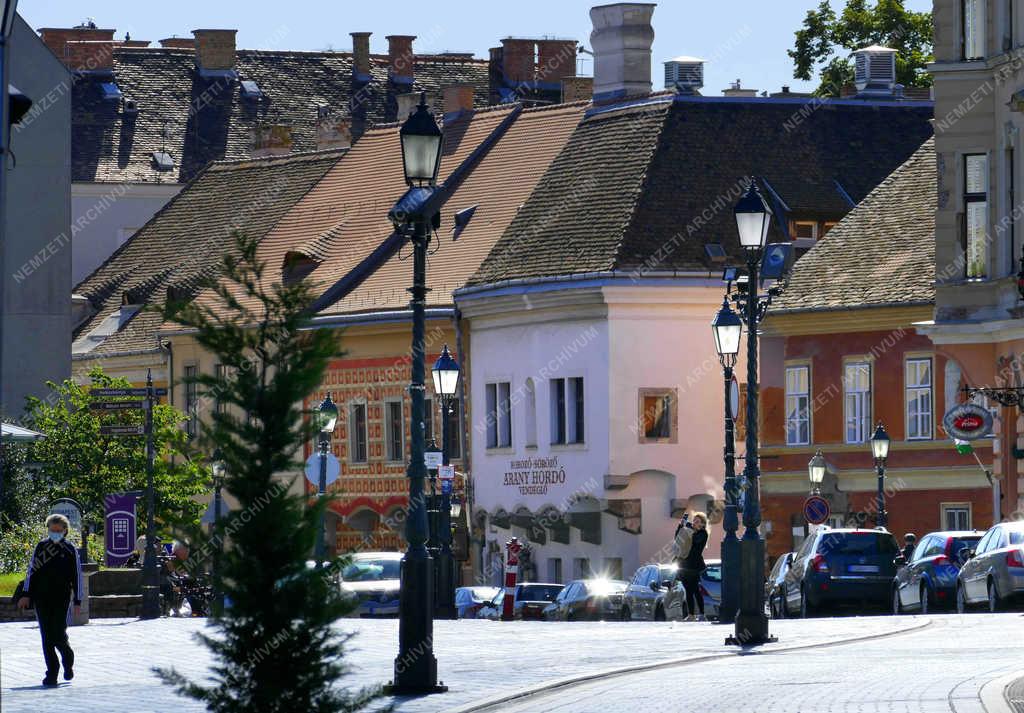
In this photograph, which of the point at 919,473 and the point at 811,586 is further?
the point at 919,473

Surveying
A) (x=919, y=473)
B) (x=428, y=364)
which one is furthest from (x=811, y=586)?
(x=428, y=364)

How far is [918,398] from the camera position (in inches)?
2137

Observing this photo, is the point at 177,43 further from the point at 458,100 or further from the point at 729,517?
the point at 729,517

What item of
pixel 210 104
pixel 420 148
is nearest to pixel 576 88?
pixel 210 104

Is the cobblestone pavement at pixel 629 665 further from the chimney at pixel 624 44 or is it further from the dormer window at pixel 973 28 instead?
the chimney at pixel 624 44

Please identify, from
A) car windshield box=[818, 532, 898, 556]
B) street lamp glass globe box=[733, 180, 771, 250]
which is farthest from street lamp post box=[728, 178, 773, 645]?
car windshield box=[818, 532, 898, 556]

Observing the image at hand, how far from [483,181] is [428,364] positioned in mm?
5267

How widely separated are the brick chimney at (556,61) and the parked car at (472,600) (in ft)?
129

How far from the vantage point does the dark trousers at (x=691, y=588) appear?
3688 cm

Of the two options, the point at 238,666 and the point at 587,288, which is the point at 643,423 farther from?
the point at 238,666

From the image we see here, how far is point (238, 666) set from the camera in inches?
486

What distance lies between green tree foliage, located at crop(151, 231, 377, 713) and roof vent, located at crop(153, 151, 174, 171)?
7406cm

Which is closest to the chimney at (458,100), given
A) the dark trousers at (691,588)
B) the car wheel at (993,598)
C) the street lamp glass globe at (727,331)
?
the dark trousers at (691,588)

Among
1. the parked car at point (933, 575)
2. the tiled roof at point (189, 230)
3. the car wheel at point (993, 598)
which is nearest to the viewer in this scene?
the car wheel at point (993, 598)
